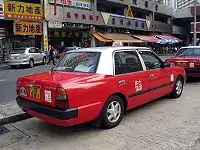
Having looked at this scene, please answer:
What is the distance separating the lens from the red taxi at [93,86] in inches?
159

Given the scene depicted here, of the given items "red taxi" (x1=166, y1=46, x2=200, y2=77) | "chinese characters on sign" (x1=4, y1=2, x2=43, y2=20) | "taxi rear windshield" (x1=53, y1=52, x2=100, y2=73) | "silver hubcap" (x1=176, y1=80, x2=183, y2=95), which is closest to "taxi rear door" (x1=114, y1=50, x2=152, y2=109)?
"taxi rear windshield" (x1=53, y1=52, x2=100, y2=73)

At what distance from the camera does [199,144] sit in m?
3.99

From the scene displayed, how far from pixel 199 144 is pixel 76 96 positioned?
1975mm

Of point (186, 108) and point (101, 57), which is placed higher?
point (101, 57)

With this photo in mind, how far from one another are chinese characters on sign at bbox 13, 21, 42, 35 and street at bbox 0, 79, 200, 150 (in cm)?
1762

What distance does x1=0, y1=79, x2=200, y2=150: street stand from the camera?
4.01 meters

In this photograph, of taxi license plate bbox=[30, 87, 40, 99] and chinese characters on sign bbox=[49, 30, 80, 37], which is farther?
chinese characters on sign bbox=[49, 30, 80, 37]

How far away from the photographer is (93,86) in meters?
4.28

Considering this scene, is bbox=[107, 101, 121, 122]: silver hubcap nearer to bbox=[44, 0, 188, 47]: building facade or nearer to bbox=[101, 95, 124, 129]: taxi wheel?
bbox=[101, 95, 124, 129]: taxi wheel

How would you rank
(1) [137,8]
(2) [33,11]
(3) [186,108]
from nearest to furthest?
(3) [186,108]
(2) [33,11]
(1) [137,8]

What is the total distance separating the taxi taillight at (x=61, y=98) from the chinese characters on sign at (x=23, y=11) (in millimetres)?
18667

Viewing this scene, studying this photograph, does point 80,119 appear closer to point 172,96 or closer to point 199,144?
point 199,144

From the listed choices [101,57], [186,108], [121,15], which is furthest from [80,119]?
[121,15]

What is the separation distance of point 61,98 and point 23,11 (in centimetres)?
1966
